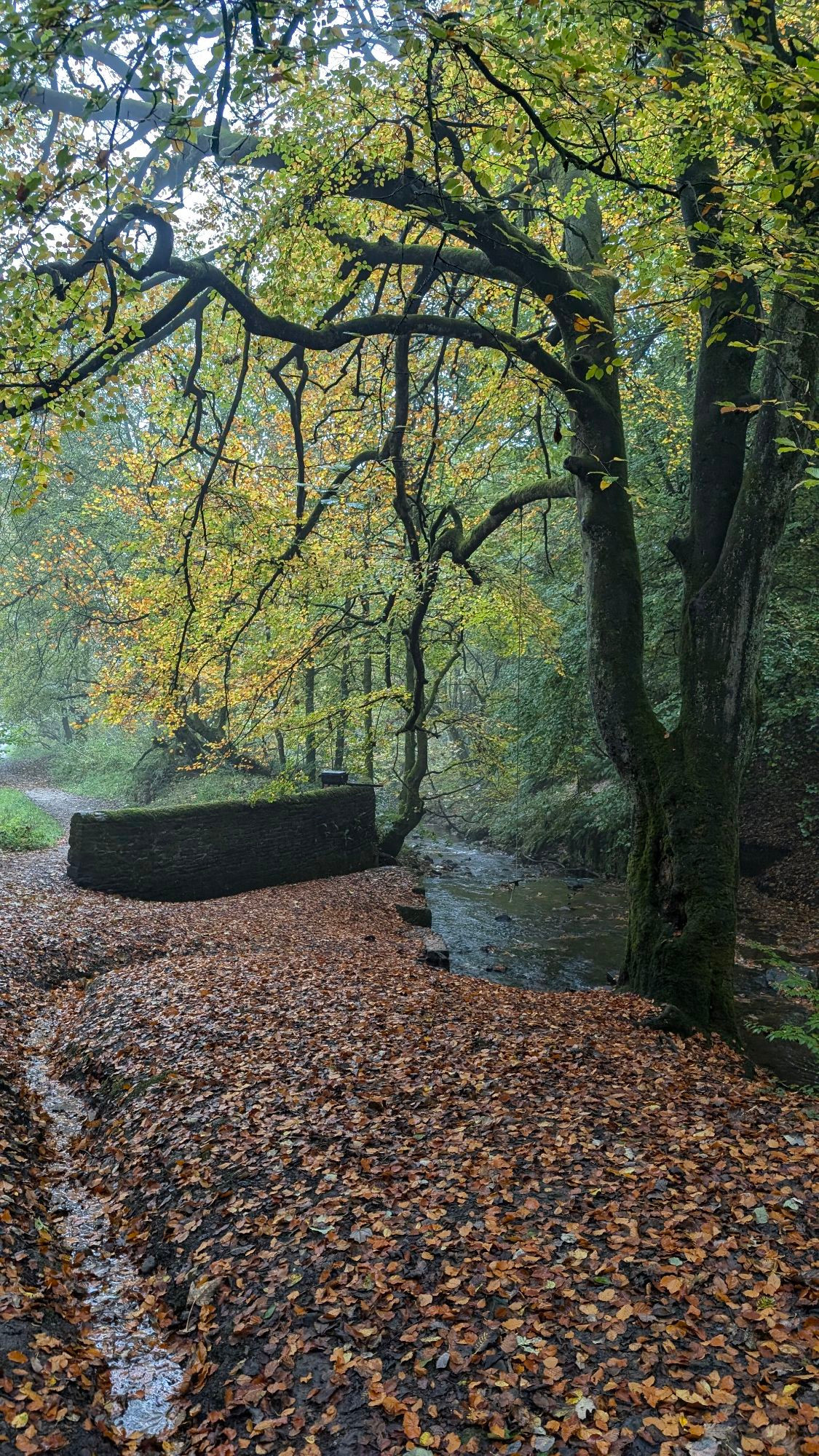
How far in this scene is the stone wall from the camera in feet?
37.5

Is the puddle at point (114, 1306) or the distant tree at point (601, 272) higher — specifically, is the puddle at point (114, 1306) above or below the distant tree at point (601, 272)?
below

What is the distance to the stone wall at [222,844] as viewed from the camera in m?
11.4

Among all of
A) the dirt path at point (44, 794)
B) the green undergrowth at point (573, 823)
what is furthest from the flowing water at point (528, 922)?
the dirt path at point (44, 794)

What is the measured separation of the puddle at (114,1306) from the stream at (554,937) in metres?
5.02

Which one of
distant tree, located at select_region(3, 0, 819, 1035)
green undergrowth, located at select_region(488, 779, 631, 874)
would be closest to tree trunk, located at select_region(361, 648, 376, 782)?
green undergrowth, located at select_region(488, 779, 631, 874)

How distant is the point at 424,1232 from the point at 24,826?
13.6 meters

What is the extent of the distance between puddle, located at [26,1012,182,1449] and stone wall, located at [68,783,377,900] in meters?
6.57

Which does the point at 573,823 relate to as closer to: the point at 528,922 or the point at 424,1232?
the point at 528,922

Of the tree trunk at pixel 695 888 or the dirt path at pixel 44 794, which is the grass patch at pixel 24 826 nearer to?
the dirt path at pixel 44 794

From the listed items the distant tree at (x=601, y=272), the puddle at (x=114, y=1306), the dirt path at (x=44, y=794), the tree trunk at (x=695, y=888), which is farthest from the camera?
the dirt path at (x=44, y=794)

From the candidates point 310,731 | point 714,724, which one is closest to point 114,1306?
point 714,724

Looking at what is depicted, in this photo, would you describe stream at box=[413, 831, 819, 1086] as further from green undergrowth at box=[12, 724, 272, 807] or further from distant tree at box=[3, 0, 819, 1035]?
green undergrowth at box=[12, 724, 272, 807]

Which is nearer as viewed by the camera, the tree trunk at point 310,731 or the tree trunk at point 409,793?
the tree trunk at point 310,731

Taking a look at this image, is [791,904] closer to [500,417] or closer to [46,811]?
[500,417]
